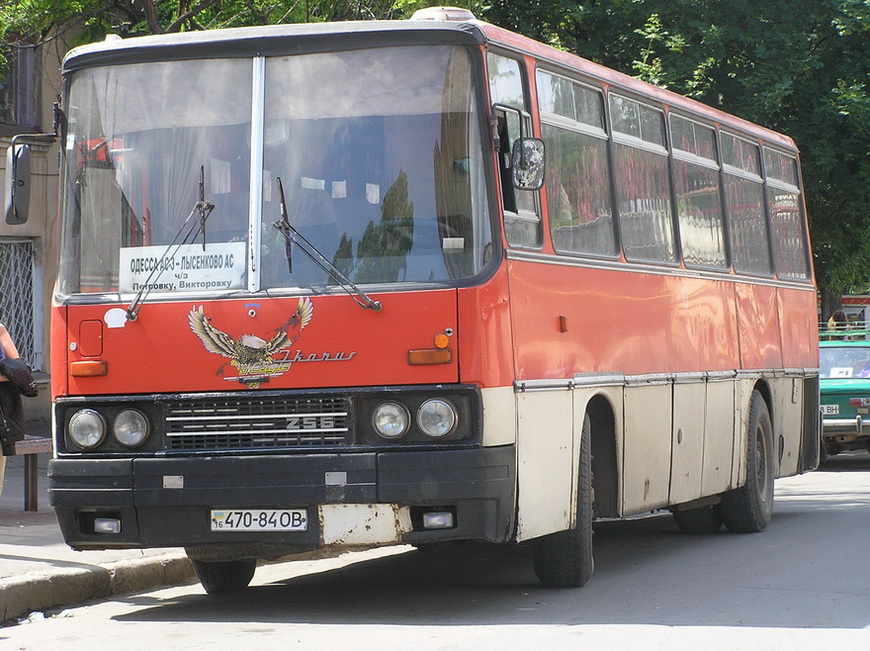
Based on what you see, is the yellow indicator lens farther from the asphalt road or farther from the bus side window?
the asphalt road

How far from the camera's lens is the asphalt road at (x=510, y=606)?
7.75 metres

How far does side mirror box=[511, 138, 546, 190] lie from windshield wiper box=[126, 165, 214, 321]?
5.13ft

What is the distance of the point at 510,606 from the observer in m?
8.80

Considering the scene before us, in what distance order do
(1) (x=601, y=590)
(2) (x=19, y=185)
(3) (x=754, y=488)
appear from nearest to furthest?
1. (2) (x=19, y=185)
2. (1) (x=601, y=590)
3. (3) (x=754, y=488)

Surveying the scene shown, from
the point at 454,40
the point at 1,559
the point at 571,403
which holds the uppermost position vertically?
the point at 454,40

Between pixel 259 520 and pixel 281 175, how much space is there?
1.74m

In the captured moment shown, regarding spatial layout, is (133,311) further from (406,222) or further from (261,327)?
(406,222)

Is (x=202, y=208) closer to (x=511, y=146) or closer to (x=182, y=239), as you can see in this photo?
(x=182, y=239)

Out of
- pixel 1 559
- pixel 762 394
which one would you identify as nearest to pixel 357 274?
pixel 1 559

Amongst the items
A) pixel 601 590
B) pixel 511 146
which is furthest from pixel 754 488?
pixel 511 146

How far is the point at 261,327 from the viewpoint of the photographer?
27.0 ft

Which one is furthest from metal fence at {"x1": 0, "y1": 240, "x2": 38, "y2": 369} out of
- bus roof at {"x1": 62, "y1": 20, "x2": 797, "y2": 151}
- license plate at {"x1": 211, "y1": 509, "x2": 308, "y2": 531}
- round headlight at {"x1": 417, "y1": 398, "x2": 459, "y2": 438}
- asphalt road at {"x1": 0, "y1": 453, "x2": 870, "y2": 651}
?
round headlight at {"x1": 417, "y1": 398, "x2": 459, "y2": 438}

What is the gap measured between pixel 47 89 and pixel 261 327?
14.3m

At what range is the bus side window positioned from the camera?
839cm
